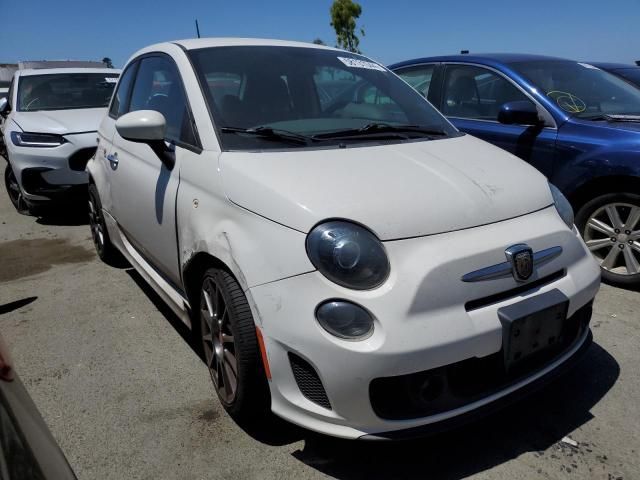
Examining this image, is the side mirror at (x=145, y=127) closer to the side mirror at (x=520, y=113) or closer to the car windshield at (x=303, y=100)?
the car windshield at (x=303, y=100)

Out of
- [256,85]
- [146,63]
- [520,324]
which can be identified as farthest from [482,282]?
[146,63]

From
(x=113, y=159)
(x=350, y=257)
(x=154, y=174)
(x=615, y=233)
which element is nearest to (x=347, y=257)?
(x=350, y=257)

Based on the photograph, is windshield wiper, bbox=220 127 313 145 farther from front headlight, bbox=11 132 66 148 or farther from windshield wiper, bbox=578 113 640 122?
front headlight, bbox=11 132 66 148

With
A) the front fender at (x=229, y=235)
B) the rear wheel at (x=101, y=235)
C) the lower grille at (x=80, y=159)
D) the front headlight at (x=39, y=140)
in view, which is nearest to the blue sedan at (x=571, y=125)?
the front fender at (x=229, y=235)

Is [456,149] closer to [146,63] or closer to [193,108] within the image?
[193,108]

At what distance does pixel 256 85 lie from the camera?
2674 millimetres

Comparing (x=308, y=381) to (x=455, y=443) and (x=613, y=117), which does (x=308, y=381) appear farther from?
(x=613, y=117)

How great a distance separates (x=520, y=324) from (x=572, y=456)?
0.65 metres

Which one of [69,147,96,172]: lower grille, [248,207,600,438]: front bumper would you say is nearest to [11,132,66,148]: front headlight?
[69,147,96,172]: lower grille

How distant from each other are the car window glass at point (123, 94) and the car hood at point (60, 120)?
1748mm

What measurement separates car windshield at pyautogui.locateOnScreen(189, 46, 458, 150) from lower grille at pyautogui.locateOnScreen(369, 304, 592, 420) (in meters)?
1.15

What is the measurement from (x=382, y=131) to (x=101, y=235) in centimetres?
272

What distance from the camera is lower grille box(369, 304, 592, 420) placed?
1.79 meters

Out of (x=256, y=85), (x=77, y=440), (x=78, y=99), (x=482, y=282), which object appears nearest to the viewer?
(x=482, y=282)
